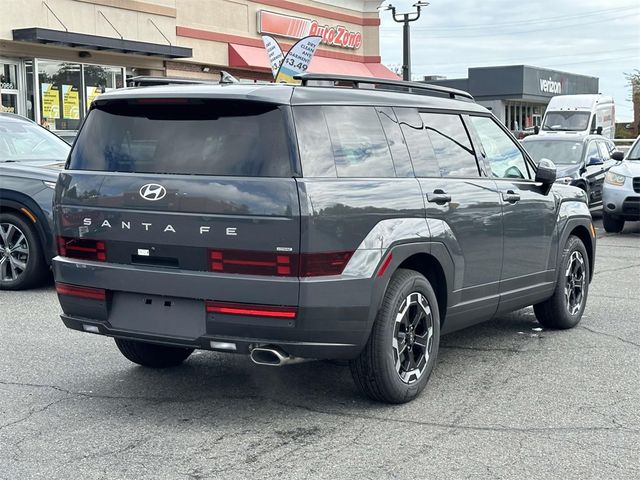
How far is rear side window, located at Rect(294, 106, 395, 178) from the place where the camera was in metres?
4.92

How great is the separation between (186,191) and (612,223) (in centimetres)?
1215

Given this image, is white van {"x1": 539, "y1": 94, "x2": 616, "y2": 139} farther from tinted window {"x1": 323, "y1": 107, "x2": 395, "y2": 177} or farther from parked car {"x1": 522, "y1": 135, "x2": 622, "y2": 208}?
tinted window {"x1": 323, "y1": 107, "x2": 395, "y2": 177}

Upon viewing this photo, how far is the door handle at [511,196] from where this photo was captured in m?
6.43

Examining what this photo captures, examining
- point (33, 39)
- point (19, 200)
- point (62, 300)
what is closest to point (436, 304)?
point (62, 300)

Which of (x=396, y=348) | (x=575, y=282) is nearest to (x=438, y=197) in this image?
(x=396, y=348)

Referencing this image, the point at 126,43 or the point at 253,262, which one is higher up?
the point at 126,43

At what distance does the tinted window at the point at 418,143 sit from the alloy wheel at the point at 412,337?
2.61 ft

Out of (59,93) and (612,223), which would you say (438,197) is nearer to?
(612,223)

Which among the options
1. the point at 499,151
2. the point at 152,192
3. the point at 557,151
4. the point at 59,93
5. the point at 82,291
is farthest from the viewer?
the point at 59,93

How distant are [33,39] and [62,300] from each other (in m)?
17.8

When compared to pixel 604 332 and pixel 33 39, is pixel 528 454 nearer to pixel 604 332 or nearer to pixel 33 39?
pixel 604 332

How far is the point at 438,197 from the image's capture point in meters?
5.63

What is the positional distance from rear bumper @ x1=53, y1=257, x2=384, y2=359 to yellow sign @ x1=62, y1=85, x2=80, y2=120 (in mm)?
20315

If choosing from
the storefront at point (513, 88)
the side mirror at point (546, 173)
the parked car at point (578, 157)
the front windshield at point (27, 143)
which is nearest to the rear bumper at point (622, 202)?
the parked car at point (578, 157)
